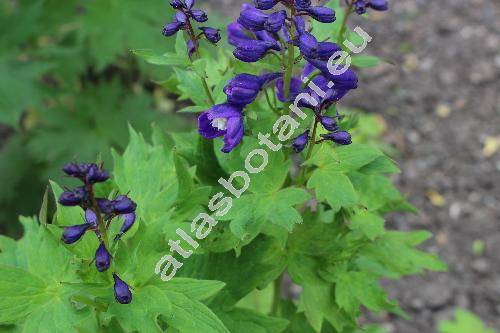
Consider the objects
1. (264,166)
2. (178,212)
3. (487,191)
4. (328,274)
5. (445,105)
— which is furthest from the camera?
(445,105)

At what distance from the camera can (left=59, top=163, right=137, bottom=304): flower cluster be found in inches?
68.1

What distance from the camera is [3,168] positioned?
530cm

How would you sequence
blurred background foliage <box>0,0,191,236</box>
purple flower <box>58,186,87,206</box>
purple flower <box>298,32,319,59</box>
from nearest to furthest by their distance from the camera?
purple flower <box>58,186,87,206</box>
purple flower <box>298,32,319,59</box>
blurred background foliage <box>0,0,191,236</box>

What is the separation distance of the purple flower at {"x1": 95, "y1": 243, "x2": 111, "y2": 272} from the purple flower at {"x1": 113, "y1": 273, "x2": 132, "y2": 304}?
0.17 ft

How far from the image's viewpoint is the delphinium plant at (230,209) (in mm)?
1991

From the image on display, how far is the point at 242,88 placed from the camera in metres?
2.07

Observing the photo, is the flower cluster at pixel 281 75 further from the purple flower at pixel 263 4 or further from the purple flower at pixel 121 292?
the purple flower at pixel 121 292

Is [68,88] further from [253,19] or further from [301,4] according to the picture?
[301,4]

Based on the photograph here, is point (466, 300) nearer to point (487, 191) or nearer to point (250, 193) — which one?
point (487, 191)

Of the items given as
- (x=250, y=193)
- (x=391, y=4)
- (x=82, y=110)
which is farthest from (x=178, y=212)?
(x=391, y=4)

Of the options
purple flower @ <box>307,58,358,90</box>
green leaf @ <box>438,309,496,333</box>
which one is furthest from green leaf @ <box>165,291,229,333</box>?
green leaf @ <box>438,309,496,333</box>

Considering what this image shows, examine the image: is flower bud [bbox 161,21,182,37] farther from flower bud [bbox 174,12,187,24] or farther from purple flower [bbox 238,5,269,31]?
purple flower [bbox 238,5,269,31]

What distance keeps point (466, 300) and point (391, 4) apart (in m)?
3.89

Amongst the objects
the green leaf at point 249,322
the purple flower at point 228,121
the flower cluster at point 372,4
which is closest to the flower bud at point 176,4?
the purple flower at point 228,121
